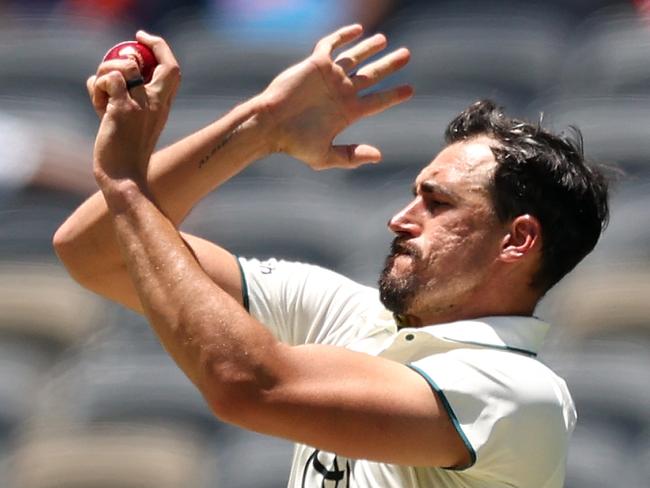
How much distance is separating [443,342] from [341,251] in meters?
1.83

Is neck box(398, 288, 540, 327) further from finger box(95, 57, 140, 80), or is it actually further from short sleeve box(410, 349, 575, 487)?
finger box(95, 57, 140, 80)

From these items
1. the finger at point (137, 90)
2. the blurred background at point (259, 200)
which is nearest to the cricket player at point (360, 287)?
the finger at point (137, 90)

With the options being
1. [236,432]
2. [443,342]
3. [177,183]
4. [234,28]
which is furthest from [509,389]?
[234,28]

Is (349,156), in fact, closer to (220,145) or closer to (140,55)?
(220,145)

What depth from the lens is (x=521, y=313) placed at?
84.2 inches

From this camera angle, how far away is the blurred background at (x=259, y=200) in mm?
3412

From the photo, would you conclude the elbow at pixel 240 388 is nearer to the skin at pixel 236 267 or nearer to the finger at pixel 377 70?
the skin at pixel 236 267

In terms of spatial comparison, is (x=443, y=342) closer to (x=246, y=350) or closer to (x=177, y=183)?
(x=246, y=350)

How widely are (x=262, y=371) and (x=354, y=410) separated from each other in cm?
14

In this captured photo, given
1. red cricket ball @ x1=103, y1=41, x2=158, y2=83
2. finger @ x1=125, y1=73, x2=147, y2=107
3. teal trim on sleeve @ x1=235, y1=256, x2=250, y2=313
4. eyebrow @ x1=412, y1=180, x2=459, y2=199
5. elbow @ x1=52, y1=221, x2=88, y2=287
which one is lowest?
teal trim on sleeve @ x1=235, y1=256, x2=250, y2=313

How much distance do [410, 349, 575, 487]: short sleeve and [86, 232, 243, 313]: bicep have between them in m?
0.49

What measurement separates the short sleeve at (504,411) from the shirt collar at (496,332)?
48 mm

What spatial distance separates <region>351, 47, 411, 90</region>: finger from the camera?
91.0 inches

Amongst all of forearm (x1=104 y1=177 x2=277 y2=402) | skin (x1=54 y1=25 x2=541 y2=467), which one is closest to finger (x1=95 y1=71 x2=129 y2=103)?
skin (x1=54 y1=25 x2=541 y2=467)
